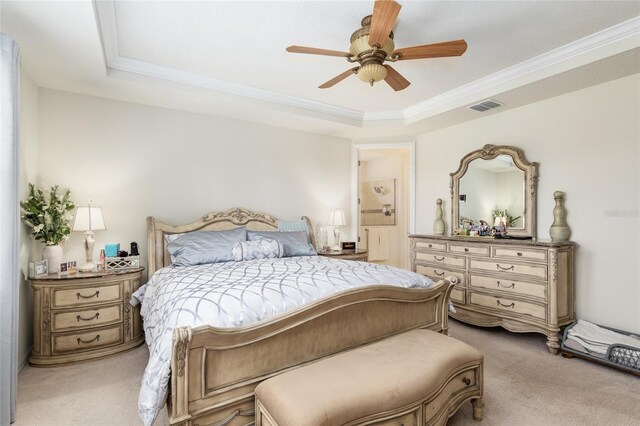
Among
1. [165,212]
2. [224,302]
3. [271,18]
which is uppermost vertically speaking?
[271,18]

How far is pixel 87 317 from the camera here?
2738 millimetres

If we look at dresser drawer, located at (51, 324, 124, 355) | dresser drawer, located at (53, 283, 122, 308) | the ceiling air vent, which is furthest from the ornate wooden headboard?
the ceiling air vent

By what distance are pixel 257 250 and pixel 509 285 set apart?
2.64 meters

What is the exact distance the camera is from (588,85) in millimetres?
3045

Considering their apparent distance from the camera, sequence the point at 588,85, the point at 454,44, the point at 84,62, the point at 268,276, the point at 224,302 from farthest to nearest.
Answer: the point at 588,85, the point at 84,62, the point at 268,276, the point at 454,44, the point at 224,302

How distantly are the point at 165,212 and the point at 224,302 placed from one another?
232 cm

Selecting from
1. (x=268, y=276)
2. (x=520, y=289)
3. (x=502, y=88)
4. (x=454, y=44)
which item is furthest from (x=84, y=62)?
(x=520, y=289)

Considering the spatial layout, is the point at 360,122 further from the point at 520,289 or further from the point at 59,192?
the point at 59,192

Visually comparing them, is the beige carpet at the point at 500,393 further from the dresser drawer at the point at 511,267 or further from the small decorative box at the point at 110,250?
the small decorative box at the point at 110,250

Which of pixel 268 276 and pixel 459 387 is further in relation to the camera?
pixel 268 276

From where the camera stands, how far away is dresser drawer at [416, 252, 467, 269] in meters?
3.69

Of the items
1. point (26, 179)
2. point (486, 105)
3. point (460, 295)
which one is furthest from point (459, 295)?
point (26, 179)

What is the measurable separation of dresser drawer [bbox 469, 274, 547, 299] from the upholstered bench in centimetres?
157

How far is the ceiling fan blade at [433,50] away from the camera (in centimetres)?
204
